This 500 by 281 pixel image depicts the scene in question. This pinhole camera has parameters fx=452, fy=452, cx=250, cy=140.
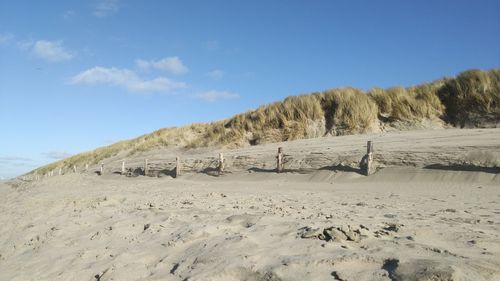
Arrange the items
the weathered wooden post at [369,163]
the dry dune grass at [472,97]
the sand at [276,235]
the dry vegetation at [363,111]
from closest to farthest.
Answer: the sand at [276,235] → the weathered wooden post at [369,163] → the dry dune grass at [472,97] → the dry vegetation at [363,111]

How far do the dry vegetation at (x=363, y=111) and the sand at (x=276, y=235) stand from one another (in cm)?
868

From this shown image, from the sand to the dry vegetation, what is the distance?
868 centimetres

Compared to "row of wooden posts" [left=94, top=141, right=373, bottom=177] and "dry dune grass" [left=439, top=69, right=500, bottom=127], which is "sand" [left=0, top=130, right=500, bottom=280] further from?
"dry dune grass" [left=439, top=69, right=500, bottom=127]

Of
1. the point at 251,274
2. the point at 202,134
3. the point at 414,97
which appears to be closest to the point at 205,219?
the point at 251,274

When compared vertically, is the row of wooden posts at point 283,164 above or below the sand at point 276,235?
above

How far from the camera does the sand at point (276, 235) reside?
3955 millimetres

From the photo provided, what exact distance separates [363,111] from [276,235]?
15.5 metres

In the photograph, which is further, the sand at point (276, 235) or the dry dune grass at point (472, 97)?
the dry dune grass at point (472, 97)

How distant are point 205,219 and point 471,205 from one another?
3940mm

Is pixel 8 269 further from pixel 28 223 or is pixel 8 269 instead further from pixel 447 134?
pixel 447 134

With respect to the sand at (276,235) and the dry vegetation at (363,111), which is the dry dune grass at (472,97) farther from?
the sand at (276,235)

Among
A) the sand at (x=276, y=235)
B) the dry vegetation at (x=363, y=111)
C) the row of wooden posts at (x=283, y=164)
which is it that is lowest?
the sand at (x=276, y=235)

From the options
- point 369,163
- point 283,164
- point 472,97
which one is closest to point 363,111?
point 472,97

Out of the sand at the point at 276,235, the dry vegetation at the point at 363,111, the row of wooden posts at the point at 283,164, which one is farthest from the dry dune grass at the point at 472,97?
the sand at the point at 276,235
